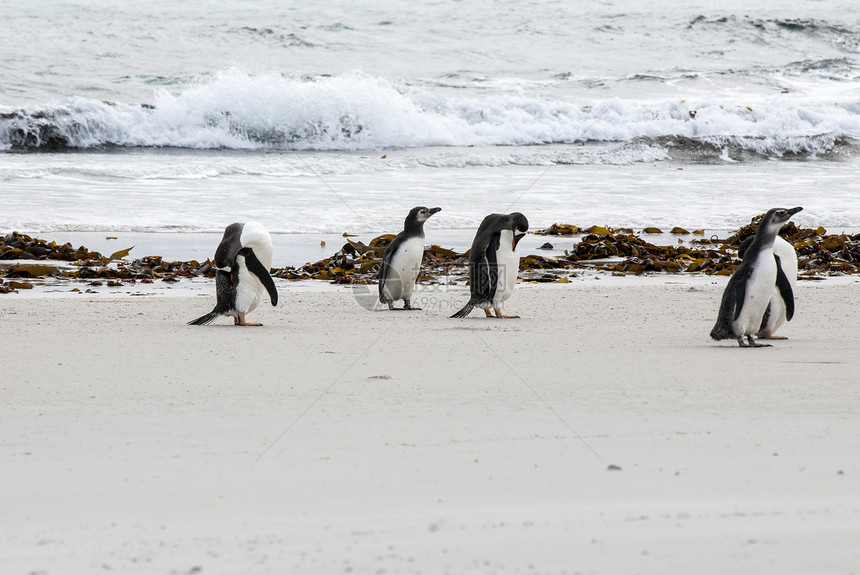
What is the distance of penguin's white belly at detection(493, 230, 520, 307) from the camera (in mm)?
5645

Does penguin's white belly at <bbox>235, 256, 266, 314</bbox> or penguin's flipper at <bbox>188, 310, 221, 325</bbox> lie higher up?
penguin's white belly at <bbox>235, 256, 266, 314</bbox>

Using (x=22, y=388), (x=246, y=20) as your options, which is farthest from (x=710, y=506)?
(x=246, y=20)

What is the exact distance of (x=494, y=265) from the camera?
5.70 metres

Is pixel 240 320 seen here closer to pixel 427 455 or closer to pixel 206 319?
pixel 206 319

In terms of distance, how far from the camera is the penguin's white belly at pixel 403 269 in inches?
244

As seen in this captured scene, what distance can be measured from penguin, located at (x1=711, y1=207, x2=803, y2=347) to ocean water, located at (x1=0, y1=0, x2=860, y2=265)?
14.7 feet

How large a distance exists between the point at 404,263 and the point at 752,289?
8.27 feet

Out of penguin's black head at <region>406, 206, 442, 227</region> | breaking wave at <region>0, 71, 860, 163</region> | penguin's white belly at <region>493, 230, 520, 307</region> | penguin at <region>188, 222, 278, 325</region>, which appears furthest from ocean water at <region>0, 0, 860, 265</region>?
penguin's white belly at <region>493, 230, 520, 307</region>

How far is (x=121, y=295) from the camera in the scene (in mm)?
6336

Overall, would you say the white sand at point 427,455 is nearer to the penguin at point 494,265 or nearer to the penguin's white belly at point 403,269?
the penguin at point 494,265

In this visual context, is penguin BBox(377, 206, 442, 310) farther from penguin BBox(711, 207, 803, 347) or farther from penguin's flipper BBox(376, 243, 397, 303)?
penguin BBox(711, 207, 803, 347)

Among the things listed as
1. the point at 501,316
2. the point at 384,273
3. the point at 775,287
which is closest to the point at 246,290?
the point at 384,273

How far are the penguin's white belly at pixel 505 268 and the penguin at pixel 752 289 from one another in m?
1.54

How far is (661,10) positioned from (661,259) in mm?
25492
